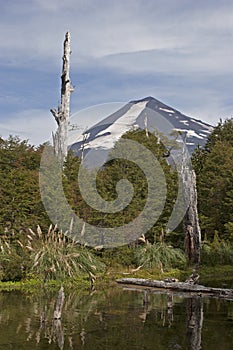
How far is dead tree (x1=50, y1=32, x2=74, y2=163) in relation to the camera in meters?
24.8

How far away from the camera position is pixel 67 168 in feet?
66.3

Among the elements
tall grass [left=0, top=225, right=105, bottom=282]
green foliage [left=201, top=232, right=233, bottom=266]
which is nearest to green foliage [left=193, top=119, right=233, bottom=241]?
A: green foliage [left=201, top=232, right=233, bottom=266]

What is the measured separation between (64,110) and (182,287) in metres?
13.1

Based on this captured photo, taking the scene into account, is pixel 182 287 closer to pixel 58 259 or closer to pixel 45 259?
pixel 58 259

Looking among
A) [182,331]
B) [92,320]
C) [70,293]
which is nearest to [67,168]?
[70,293]

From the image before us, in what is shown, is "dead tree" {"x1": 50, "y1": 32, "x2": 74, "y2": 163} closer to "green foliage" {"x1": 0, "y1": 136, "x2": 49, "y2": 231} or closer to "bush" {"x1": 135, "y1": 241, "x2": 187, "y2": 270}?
"green foliage" {"x1": 0, "y1": 136, "x2": 49, "y2": 231}

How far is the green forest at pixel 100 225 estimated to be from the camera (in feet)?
52.1

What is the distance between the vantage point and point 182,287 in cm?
1467

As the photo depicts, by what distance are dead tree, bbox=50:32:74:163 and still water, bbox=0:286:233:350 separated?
11.5 meters

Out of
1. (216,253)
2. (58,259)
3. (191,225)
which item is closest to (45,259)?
(58,259)

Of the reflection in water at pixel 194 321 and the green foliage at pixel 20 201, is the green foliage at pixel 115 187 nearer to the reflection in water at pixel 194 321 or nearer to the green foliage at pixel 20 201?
the green foliage at pixel 20 201

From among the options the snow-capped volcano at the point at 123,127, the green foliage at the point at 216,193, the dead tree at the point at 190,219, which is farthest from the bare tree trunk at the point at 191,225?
the snow-capped volcano at the point at 123,127

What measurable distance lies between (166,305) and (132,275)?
4354 millimetres

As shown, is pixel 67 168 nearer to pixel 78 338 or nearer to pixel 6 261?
pixel 6 261
